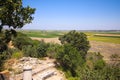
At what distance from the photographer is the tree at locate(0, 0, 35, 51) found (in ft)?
31.2

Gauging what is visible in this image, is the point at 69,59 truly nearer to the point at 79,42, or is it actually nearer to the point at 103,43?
the point at 79,42

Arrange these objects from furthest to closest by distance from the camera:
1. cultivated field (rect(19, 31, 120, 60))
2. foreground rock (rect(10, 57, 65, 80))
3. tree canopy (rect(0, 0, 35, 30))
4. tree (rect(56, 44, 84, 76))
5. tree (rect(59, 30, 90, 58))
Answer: cultivated field (rect(19, 31, 120, 60)) → tree (rect(59, 30, 90, 58)) → tree (rect(56, 44, 84, 76)) → foreground rock (rect(10, 57, 65, 80)) → tree canopy (rect(0, 0, 35, 30))

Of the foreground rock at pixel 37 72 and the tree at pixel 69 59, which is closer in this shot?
the foreground rock at pixel 37 72

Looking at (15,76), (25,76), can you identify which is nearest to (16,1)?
(25,76)

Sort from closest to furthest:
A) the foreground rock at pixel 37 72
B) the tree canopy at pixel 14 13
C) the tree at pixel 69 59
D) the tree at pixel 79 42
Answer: the tree canopy at pixel 14 13, the foreground rock at pixel 37 72, the tree at pixel 69 59, the tree at pixel 79 42

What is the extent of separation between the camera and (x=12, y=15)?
10219 millimetres

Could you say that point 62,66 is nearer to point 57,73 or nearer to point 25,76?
point 57,73

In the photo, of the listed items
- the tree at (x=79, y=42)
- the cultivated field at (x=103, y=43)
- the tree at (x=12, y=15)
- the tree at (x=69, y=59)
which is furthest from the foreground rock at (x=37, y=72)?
the cultivated field at (x=103, y=43)

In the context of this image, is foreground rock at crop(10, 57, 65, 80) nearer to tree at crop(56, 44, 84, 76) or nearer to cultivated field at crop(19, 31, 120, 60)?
tree at crop(56, 44, 84, 76)

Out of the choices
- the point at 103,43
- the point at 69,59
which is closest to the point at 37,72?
the point at 69,59

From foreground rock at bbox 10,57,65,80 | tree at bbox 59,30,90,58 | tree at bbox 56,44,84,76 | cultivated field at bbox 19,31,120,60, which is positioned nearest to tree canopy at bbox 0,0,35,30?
foreground rock at bbox 10,57,65,80

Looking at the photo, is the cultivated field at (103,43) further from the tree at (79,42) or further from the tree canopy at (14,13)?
the tree canopy at (14,13)

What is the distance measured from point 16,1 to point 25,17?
112cm

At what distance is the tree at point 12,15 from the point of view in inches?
374
